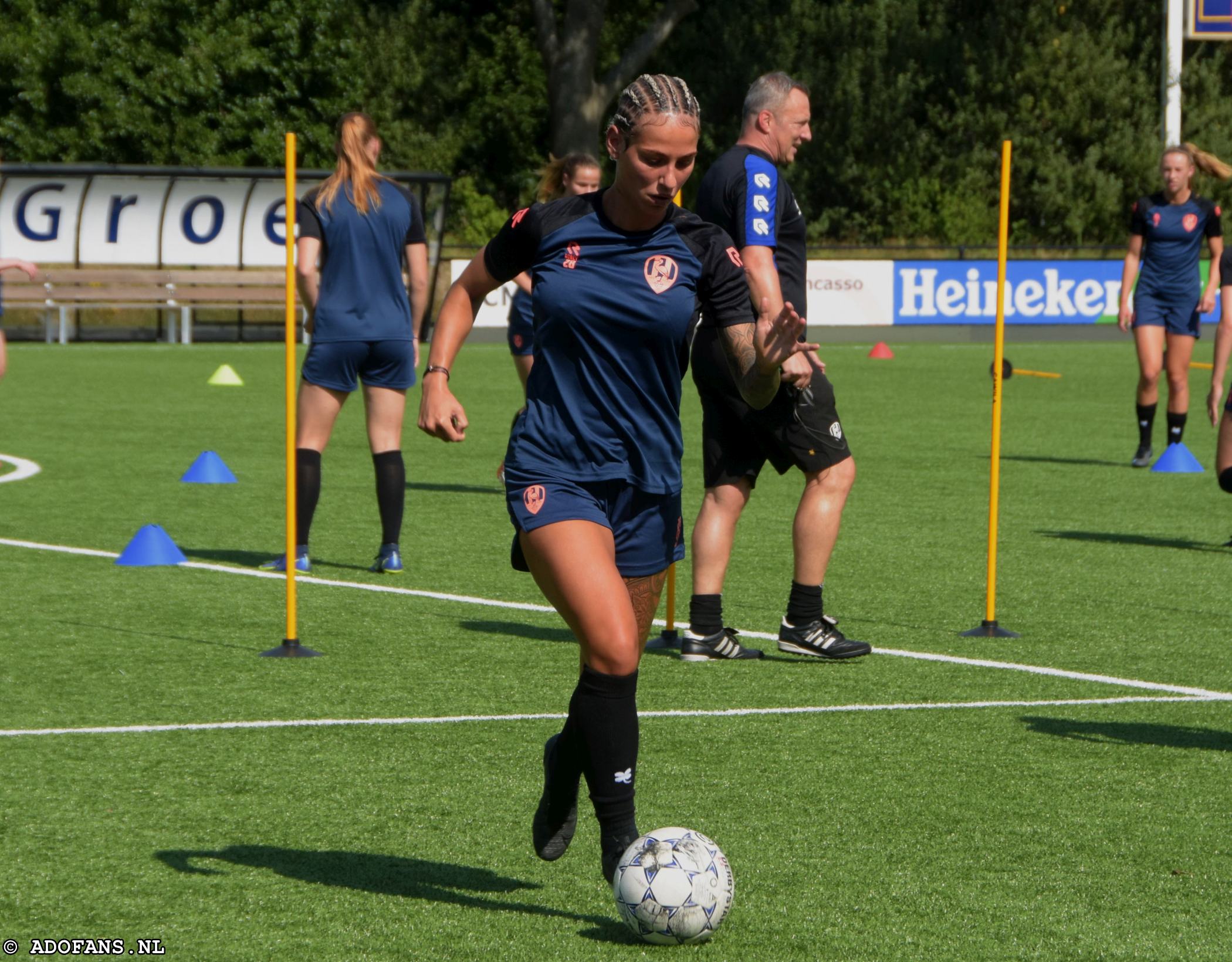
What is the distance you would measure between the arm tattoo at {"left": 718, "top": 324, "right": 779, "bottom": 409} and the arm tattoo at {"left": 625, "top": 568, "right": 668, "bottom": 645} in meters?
0.45

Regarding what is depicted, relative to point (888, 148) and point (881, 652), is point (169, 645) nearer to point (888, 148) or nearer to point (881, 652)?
point (881, 652)

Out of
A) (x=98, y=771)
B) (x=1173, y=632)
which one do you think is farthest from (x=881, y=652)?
(x=98, y=771)

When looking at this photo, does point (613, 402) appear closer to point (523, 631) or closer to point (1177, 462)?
point (523, 631)

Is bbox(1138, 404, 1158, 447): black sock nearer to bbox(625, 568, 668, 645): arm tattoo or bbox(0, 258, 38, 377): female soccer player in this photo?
bbox(0, 258, 38, 377): female soccer player

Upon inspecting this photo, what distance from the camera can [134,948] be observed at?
13.0 ft

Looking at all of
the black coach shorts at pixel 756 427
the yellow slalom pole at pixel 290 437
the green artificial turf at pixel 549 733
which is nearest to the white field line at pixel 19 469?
the green artificial turf at pixel 549 733

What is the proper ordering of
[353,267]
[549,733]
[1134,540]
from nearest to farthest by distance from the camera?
[549,733] < [353,267] < [1134,540]

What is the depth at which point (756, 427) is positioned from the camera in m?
7.22

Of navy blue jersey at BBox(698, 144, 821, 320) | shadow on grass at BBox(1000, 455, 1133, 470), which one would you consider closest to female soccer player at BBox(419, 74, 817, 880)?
navy blue jersey at BBox(698, 144, 821, 320)

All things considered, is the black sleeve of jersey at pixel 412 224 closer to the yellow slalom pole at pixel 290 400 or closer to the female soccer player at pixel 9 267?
the female soccer player at pixel 9 267

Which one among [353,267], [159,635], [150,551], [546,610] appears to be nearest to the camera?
[159,635]

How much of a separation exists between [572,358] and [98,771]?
2.03 metres

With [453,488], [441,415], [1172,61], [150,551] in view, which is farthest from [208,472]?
[1172,61]

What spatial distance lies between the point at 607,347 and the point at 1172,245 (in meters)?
10.2
